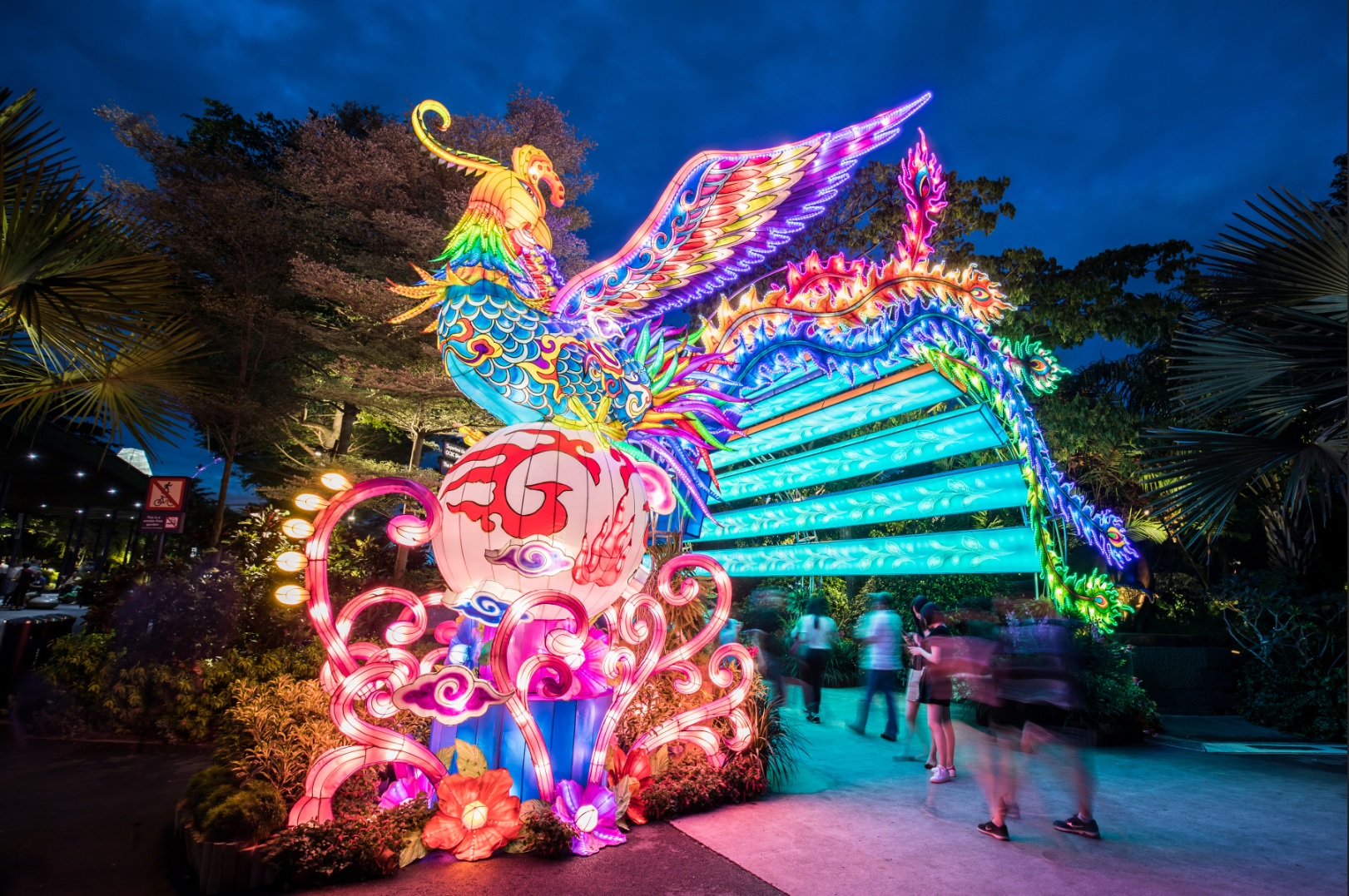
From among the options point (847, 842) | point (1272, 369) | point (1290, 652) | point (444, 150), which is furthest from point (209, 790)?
point (1290, 652)

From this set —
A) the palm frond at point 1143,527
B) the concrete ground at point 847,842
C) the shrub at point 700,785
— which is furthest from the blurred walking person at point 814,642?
the palm frond at point 1143,527

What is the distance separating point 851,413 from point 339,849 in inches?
271

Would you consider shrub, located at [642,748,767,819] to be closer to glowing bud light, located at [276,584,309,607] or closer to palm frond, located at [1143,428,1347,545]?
glowing bud light, located at [276,584,309,607]

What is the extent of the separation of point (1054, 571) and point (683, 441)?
414cm

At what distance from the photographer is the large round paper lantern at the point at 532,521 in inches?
183

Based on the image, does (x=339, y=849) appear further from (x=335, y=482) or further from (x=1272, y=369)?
(x=1272, y=369)

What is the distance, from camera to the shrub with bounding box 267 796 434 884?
3.74 meters

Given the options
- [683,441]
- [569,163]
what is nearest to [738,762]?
[683,441]

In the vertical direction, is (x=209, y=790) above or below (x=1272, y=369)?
below

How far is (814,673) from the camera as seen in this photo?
823 cm

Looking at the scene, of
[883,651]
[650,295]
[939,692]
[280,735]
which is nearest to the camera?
[280,735]

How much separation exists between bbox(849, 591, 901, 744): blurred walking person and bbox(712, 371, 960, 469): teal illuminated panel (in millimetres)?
2231

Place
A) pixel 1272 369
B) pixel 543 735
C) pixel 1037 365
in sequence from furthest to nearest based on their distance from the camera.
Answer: pixel 1037 365 → pixel 1272 369 → pixel 543 735

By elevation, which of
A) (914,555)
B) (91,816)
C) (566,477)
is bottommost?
(91,816)
